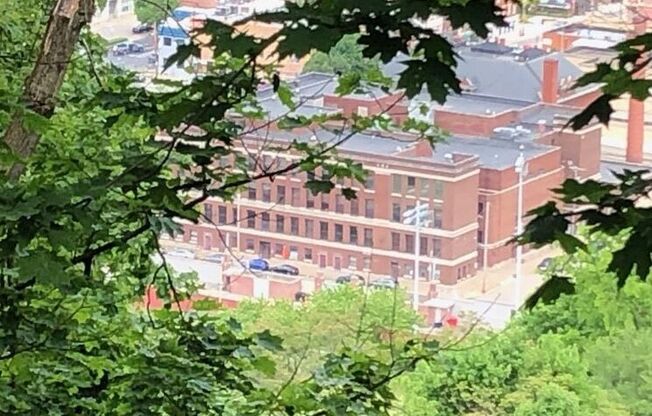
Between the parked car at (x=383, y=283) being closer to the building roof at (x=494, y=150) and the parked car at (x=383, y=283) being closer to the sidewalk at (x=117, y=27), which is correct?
the building roof at (x=494, y=150)

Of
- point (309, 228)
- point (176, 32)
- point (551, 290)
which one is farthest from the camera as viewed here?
point (309, 228)

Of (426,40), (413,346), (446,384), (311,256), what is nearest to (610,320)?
(446,384)

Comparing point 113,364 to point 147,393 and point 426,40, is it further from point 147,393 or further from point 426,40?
point 426,40

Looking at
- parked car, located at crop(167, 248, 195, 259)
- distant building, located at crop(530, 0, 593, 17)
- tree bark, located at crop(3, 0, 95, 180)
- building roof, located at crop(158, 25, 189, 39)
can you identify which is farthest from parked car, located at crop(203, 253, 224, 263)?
tree bark, located at crop(3, 0, 95, 180)

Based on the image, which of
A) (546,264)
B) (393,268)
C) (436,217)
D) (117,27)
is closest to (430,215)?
(436,217)

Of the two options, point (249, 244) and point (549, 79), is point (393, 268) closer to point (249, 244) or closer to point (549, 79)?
point (249, 244)

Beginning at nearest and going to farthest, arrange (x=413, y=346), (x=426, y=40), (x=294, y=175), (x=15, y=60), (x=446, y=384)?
(x=426, y=40) → (x=294, y=175) → (x=413, y=346) → (x=15, y=60) → (x=446, y=384)

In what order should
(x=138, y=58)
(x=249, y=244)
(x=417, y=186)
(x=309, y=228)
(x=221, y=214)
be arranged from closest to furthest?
(x=221, y=214), (x=138, y=58), (x=249, y=244), (x=417, y=186), (x=309, y=228)
